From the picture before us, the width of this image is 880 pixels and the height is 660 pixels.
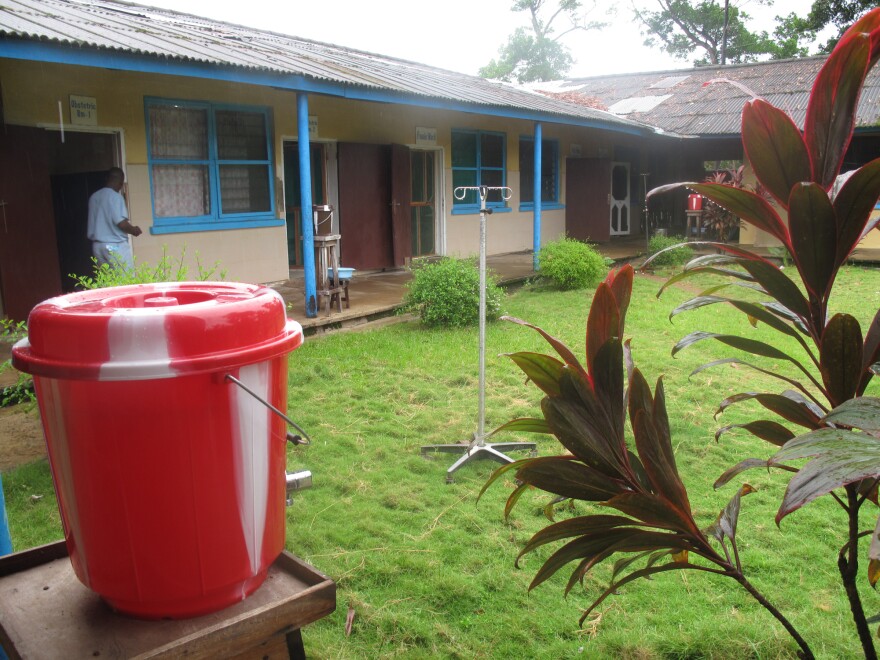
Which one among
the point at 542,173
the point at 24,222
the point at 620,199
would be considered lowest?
the point at 24,222

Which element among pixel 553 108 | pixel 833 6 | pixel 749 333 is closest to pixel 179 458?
pixel 749 333

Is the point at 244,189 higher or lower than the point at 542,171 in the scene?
A: lower

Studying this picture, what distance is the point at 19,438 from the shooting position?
4.93 m

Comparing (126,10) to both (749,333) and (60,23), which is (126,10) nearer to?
(60,23)

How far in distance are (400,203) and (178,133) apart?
4002 mm

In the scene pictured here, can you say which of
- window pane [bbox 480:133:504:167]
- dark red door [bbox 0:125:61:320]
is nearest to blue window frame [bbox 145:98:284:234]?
dark red door [bbox 0:125:61:320]

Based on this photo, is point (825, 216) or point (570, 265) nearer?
point (825, 216)

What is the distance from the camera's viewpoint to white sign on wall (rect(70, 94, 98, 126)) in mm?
7477

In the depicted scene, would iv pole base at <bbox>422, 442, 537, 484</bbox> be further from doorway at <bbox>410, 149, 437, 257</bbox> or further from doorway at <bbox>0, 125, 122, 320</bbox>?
doorway at <bbox>410, 149, 437, 257</bbox>

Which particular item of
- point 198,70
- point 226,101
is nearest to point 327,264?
point 226,101

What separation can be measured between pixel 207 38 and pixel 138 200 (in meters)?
1.94

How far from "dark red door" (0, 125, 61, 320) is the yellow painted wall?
260 millimetres

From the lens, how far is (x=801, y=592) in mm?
3117

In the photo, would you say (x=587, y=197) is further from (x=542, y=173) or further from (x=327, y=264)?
(x=327, y=264)
